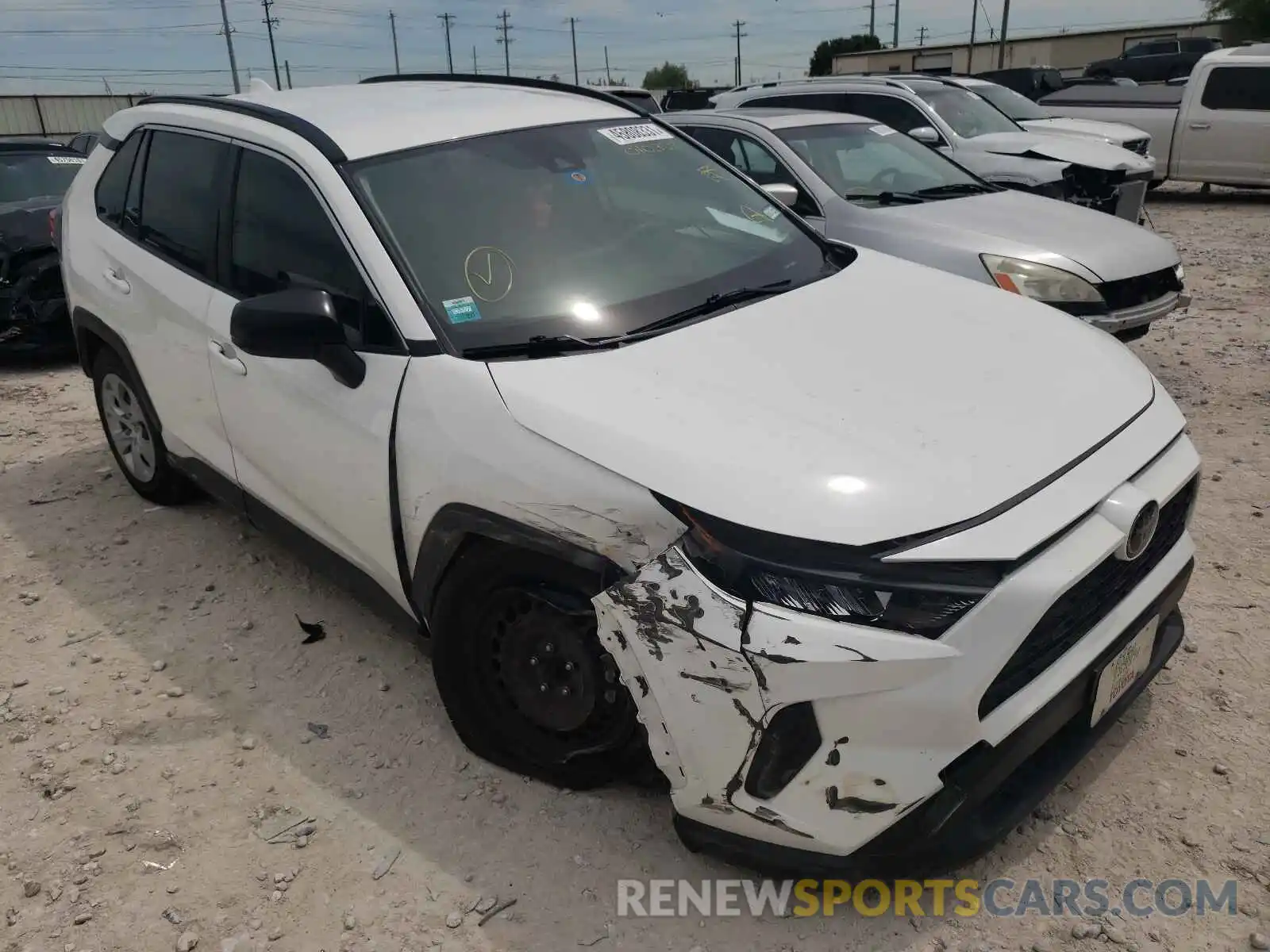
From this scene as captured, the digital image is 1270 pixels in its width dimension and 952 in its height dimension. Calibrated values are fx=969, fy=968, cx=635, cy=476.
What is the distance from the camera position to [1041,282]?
199 inches

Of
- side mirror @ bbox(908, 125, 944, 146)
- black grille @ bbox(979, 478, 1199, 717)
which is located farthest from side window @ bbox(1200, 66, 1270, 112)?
black grille @ bbox(979, 478, 1199, 717)

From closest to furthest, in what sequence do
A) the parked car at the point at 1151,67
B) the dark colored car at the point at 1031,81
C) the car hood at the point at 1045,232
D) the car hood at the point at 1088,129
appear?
the car hood at the point at 1045,232, the car hood at the point at 1088,129, the dark colored car at the point at 1031,81, the parked car at the point at 1151,67

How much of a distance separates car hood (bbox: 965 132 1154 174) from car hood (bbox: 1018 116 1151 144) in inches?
76.3

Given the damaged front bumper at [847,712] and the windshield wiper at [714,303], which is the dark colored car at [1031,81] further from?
Answer: the damaged front bumper at [847,712]

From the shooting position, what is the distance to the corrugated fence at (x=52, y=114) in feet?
105

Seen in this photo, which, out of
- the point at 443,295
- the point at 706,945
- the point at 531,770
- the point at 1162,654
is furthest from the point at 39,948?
the point at 1162,654

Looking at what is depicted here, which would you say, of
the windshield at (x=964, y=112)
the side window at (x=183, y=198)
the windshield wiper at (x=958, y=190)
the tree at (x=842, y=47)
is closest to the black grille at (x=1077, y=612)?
the side window at (x=183, y=198)

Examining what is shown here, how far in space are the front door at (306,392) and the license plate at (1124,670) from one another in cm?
183

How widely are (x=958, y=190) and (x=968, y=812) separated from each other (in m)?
5.22

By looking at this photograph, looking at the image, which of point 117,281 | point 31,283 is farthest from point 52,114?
point 117,281

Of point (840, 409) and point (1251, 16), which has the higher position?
point (1251, 16)

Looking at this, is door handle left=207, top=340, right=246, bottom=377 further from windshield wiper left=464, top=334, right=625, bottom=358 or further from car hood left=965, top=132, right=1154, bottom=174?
car hood left=965, top=132, right=1154, bottom=174

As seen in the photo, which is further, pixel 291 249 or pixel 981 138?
pixel 981 138

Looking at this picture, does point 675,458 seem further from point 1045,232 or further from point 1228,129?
point 1228,129
